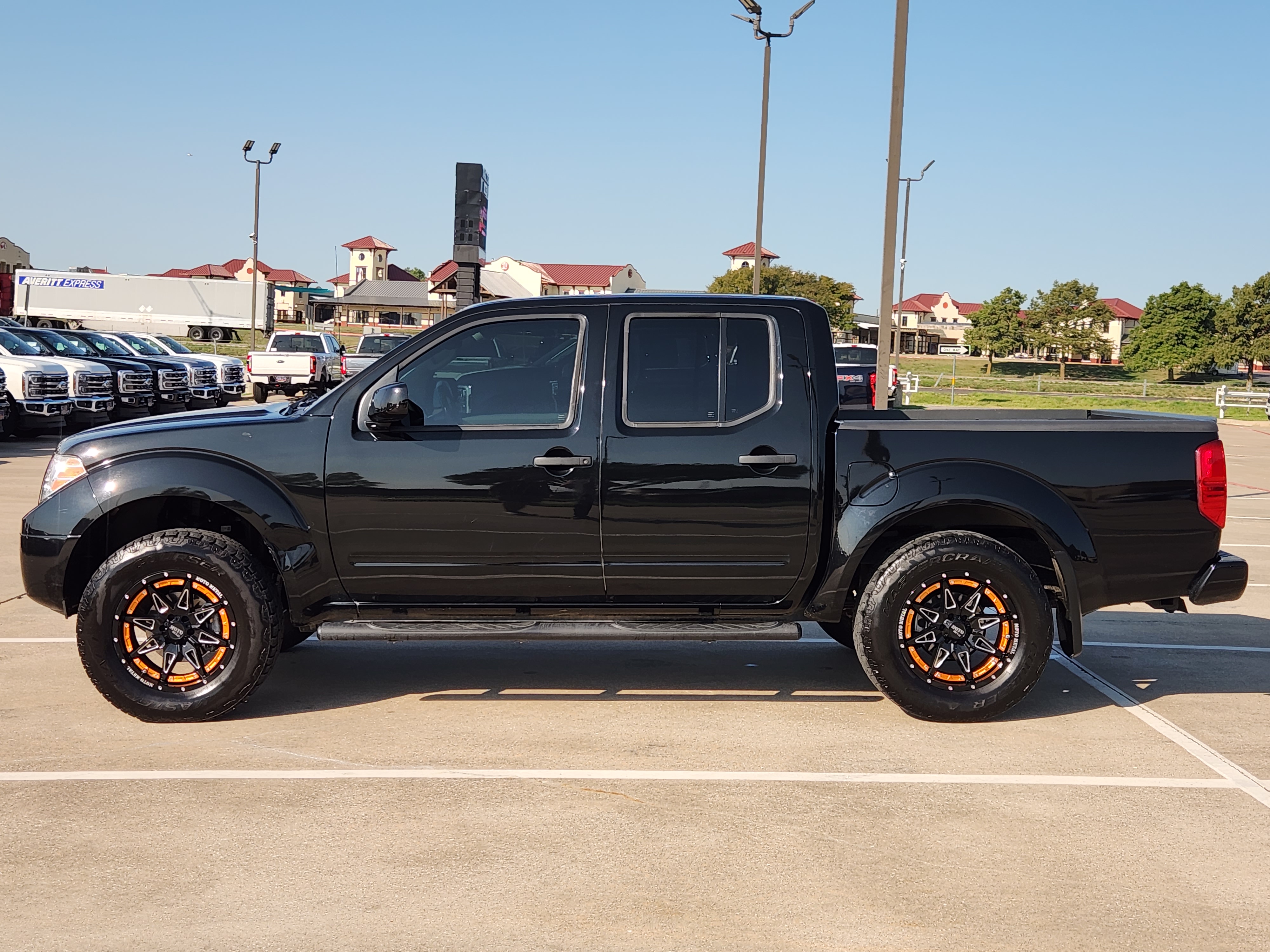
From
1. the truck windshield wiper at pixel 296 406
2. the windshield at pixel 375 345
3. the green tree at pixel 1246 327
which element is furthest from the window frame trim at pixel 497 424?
the green tree at pixel 1246 327

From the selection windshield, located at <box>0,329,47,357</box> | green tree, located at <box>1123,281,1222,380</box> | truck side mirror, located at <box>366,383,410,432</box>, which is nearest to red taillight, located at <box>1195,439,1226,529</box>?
truck side mirror, located at <box>366,383,410,432</box>

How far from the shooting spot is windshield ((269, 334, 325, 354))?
33.9 m

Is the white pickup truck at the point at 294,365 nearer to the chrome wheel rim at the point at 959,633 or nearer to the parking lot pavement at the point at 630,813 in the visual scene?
the parking lot pavement at the point at 630,813

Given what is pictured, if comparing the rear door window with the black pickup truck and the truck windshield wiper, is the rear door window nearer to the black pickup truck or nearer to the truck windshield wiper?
the black pickup truck

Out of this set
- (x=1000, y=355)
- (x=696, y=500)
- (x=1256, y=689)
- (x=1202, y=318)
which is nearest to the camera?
(x=696, y=500)

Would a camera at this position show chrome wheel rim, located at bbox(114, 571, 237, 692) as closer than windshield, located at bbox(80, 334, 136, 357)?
Yes

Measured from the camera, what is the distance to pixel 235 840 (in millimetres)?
4289

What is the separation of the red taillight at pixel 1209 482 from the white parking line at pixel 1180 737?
99 cm

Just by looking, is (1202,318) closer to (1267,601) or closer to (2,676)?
(1267,601)

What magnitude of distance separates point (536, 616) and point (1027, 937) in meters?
2.85

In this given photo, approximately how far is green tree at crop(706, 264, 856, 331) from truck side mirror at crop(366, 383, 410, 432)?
9489cm

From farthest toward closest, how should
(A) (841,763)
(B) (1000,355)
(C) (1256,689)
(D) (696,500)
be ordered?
(B) (1000,355) < (C) (1256,689) < (D) (696,500) < (A) (841,763)

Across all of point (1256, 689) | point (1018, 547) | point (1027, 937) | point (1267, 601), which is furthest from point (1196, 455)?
point (1267, 601)

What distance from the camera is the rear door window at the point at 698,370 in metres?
5.83
